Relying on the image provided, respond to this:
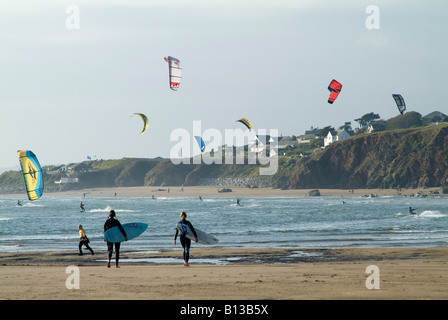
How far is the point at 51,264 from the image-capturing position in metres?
15.2

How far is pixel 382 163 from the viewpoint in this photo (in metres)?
79.2

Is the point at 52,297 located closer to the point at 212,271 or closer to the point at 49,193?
the point at 212,271

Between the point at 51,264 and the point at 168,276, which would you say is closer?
the point at 168,276

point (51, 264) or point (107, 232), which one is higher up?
point (107, 232)

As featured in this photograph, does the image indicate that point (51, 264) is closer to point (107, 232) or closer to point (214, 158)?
point (107, 232)

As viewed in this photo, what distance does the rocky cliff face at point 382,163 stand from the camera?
75562mm

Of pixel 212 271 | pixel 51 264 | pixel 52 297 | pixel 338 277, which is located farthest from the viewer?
pixel 51 264

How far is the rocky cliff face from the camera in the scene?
7556 centimetres

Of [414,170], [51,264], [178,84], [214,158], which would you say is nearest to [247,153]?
[214,158]

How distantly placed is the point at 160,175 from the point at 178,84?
8189 centimetres

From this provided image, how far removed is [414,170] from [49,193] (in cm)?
7091
